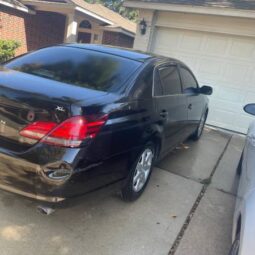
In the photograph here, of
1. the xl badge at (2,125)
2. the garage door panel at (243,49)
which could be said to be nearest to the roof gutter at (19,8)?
the garage door panel at (243,49)

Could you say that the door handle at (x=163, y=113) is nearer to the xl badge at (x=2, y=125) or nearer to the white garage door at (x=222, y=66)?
the xl badge at (x=2, y=125)

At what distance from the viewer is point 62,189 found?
2.47 meters

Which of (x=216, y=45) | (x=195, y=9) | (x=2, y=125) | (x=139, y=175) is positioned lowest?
(x=139, y=175)

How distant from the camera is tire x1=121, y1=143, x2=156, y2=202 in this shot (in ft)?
11.0

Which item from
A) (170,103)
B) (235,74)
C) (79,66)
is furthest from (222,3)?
(79,66)

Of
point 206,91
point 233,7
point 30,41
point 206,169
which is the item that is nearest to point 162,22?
point 233,7

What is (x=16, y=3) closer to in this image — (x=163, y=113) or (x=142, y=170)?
(x=163, y=113)

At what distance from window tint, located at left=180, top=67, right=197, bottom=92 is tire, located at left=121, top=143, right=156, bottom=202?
61.7 inches

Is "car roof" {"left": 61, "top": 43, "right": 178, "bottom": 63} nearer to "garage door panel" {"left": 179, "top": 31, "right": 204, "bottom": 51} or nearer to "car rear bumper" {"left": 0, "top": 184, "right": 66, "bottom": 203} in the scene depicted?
"car rear bumper" {"left": 0, "top": 184, "right": 66, "bottom": 203}

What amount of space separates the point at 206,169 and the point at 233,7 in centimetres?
466

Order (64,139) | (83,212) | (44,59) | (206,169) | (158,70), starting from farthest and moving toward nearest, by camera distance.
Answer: (206,169) → (158,70) → (44,59) → (83,212) → (64,139)

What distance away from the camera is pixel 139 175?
361 centimetres

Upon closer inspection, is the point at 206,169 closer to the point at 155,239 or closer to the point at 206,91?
the point at 206,91

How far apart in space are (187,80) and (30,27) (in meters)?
11.5
